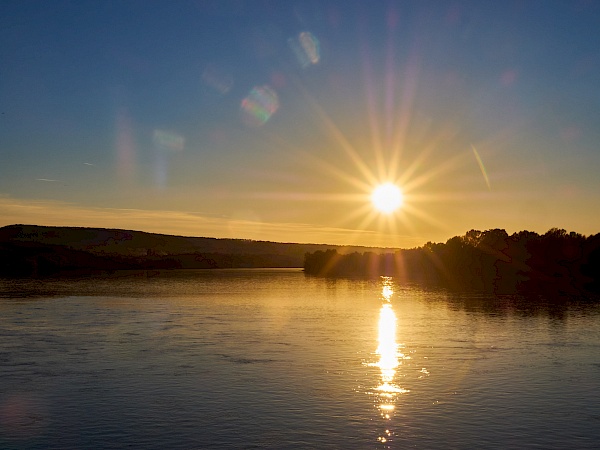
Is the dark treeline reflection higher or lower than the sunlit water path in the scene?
higher

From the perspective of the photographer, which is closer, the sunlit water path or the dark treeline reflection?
the sunlit water path

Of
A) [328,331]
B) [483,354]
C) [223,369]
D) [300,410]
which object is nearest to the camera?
[300,410]

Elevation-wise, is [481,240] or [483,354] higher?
[481,240]

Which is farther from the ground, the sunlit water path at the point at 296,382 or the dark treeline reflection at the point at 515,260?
the dark treeline reflection at the point at 515,260

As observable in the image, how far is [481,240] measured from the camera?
16450cm

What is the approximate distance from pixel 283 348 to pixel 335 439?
18.9 metres

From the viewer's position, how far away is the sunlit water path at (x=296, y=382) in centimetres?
2112

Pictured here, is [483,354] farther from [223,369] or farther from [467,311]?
[467,311]

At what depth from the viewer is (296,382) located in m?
29.0

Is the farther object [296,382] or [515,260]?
[515,260]

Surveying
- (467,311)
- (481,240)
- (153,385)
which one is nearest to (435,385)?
(153,385)

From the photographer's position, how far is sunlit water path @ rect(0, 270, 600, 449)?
69.3 ft

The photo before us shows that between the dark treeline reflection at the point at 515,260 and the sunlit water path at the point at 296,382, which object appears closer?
the sunlit water path at the point at 296,382

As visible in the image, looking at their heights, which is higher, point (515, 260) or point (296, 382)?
point (515, 260)
